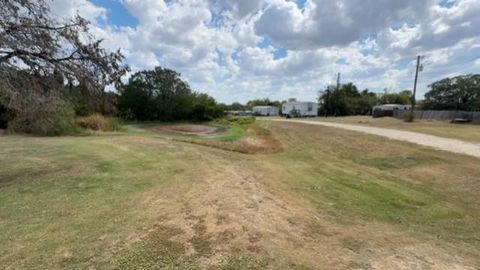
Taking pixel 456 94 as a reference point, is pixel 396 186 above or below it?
below

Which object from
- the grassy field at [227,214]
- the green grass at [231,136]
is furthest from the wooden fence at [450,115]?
the grassy field at [227,214]

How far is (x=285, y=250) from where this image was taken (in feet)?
12.9

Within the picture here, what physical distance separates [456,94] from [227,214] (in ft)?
183

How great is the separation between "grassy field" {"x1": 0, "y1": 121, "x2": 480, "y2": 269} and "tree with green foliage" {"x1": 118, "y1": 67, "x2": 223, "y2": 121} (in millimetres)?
27471

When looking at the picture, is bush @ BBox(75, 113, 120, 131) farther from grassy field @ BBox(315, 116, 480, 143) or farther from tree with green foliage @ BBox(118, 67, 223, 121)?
grassy field @ BBox(315, 116, 480, 143)

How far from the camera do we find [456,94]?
1986 inches

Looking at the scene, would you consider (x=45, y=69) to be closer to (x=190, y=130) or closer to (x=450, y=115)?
(x=190, y=130)

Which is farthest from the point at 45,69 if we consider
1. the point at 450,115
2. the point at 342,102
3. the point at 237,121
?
the point at 342,102

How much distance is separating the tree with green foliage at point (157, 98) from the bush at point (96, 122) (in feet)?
43.6

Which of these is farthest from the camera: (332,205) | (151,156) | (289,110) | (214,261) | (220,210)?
(289,110)

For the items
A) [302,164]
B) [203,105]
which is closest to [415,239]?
[302,164]

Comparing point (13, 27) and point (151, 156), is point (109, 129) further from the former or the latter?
point (13, 27)

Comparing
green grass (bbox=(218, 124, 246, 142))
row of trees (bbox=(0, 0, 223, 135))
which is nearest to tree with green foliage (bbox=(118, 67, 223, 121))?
green grass (bbox=(218, 124, 246, 142))

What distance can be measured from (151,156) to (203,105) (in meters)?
28.8
